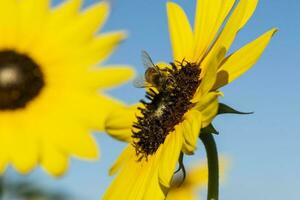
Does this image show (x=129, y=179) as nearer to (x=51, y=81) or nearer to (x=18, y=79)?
(x=51, y=81)

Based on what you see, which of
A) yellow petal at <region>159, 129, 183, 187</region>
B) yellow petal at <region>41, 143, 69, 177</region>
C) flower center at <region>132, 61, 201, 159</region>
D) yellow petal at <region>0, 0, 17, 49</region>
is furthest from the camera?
yellow petal at <region>0, 0, 17, 49</region>

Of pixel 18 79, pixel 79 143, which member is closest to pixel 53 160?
pixel 79 143

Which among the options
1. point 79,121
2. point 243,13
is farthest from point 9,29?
point 243,13

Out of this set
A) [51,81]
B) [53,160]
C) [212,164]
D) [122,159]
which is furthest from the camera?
[51,81]

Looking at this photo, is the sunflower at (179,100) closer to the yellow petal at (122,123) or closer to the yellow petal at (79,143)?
the yellow petal at (122,123)

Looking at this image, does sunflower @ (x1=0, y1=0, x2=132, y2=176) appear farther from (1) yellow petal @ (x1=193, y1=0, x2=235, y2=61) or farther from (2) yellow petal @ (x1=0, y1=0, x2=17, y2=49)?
(1) yellow petal @ (x1=193, y1=0, x2=235, y2=61)

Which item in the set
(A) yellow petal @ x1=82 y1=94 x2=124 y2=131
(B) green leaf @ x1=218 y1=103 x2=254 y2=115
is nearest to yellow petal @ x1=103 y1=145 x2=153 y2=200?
(B) green leaf @ x1=218 y1=103 x2=254 y2=115
